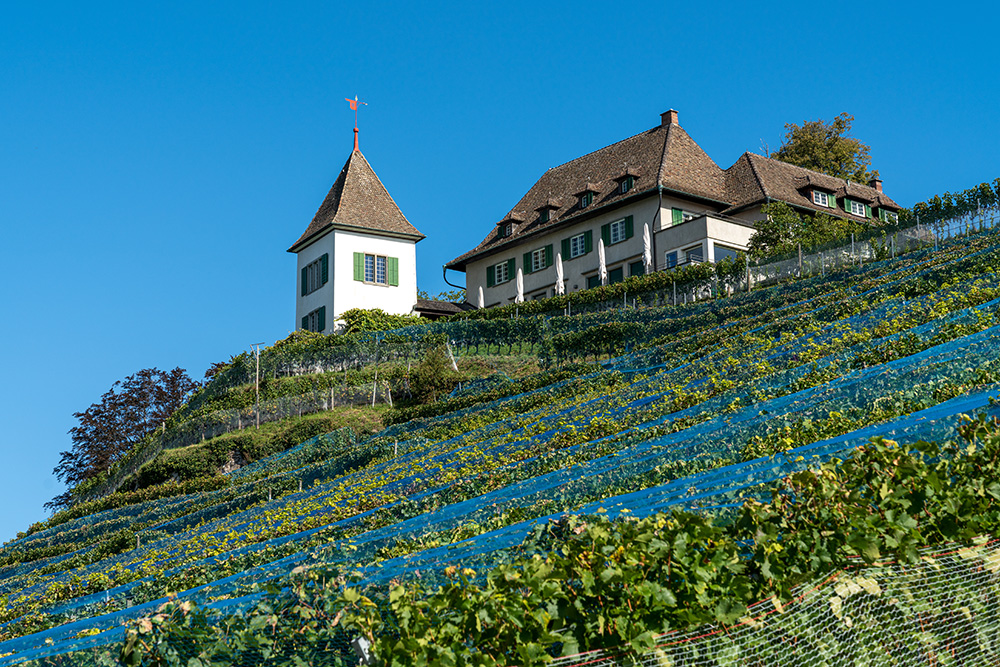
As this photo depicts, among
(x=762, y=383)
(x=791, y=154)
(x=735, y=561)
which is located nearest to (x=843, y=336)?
(x=762, y=383)

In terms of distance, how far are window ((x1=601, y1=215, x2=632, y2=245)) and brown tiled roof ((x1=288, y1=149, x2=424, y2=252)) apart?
27.0ft

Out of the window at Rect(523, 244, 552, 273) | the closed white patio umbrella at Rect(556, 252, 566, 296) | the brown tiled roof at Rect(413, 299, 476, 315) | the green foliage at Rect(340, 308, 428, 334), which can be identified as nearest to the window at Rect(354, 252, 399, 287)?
the brown tiled roof at Rect(413, 299, 476, 315)

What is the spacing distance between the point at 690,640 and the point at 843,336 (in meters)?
12.1

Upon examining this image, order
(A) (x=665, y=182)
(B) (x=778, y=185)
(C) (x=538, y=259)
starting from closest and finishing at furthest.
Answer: (A) (x=665, y=182) → (B) (x=778, y=185) → (C) (x=538, y=259)

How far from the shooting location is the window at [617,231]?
125ft

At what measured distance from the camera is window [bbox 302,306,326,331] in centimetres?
4028

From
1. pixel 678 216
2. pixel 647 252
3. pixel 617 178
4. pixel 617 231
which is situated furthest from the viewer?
pixel 617 178

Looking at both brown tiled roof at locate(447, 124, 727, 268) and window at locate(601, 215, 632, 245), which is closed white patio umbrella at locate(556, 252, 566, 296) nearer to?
window at locate(601, 215, 632, 245)

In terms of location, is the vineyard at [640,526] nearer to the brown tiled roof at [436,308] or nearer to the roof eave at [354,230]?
the brown tiled roof at [436,308]

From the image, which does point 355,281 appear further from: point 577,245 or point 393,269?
point 577,245

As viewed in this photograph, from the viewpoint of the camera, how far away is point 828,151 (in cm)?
4841

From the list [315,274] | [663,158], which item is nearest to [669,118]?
[663,158]

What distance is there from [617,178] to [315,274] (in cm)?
1350

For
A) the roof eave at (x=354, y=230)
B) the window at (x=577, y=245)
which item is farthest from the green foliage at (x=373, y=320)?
the window at (x=577, y=245)
